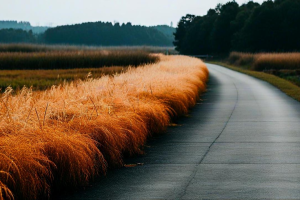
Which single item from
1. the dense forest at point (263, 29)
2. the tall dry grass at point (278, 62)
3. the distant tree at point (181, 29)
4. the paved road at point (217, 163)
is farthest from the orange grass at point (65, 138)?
the distant tree at point (181, 29)

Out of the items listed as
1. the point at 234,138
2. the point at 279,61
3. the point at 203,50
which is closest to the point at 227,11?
the point at 203,50

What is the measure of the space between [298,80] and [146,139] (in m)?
25.6

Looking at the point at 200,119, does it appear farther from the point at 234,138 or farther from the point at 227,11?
the point at 227,11

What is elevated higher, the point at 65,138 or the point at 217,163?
the point at 65,138

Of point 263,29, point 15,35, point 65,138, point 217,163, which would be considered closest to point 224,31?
point 263,29

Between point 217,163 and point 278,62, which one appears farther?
point 278,62

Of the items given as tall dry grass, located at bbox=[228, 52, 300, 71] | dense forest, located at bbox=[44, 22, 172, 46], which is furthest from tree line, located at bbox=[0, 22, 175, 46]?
tall dry grass, located at bbox=[228, 52, 300, 71]

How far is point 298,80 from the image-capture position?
36.3 metres

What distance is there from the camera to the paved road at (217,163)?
7.73 metres

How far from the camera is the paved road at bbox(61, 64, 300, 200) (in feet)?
25.4

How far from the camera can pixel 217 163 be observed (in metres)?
9.74

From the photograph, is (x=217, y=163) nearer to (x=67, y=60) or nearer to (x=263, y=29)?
(x=67, y=60)

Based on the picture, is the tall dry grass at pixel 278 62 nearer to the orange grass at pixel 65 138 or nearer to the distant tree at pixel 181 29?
the orange grass at pixel 65 138

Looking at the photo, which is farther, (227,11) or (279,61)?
(227,11)
